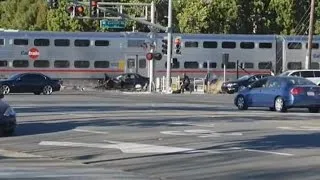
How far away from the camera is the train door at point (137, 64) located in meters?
63.2

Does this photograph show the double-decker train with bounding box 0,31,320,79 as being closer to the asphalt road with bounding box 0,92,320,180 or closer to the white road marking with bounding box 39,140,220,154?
the asphalt road with bounding box 0,92,320,180

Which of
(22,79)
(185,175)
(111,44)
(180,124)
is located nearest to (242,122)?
(180,124)

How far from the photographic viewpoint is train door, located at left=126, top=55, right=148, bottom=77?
207 feet

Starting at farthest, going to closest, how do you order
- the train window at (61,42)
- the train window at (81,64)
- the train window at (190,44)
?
the train window at (190,44) → the train window at (81,64) → the train window at (61,42)

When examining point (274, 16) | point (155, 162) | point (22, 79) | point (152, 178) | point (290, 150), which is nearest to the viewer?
point (152, 178)

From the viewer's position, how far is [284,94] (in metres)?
Answer: 30.1

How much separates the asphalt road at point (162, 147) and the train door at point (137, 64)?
35836 mm

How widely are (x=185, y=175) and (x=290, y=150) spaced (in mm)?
4113

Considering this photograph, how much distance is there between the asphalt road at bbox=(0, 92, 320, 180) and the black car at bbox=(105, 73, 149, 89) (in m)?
32.9

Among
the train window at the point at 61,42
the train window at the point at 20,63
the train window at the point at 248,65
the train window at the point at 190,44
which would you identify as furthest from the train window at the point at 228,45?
the train window at the point at 20,63

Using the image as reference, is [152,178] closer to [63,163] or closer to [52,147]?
[63,163]

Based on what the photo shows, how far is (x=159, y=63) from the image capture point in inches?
2532

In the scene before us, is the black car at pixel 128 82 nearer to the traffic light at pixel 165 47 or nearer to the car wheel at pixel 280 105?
the traffic light at pixel 165 47

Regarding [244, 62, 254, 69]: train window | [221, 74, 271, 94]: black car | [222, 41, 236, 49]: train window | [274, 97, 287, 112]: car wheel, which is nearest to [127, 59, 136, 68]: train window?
[222, 41, 236, 49]: train window
